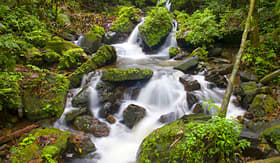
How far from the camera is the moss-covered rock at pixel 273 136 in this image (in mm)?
3622

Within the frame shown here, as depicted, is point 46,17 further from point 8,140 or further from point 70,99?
point 8,140

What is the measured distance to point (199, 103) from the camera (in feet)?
19.5

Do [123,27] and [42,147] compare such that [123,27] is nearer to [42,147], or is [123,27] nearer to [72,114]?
[72,114]

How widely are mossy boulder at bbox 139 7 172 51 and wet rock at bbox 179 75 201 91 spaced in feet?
16.0

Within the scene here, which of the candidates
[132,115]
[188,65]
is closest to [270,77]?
[188,65]

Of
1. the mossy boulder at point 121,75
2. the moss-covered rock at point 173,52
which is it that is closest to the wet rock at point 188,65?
the mossy boulder at point 121,75

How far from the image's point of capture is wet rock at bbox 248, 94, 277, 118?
16.4ft

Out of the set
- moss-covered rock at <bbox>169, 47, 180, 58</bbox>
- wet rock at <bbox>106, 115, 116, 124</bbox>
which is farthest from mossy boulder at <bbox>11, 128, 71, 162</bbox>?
moss-covered rock at <bbox>169, 47, 180, 58</bbox>

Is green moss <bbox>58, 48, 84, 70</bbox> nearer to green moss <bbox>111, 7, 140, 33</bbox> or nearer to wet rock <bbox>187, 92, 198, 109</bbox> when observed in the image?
wet rock <bbox>187, 92, 198, 109</bbox>

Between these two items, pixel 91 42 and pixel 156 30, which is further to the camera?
pixel 156 30

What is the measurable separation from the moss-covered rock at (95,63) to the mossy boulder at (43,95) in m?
0.67

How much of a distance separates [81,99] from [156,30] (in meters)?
7.32

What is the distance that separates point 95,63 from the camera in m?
8.19

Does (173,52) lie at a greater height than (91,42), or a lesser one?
lesser
